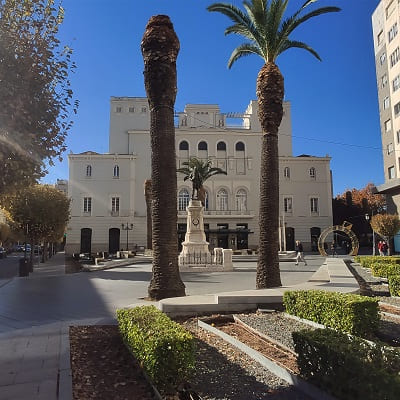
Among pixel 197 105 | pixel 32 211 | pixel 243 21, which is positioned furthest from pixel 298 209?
pixel 243 21

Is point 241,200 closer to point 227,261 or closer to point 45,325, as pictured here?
point 227,261

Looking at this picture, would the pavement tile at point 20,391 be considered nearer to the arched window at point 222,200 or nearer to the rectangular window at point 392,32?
the rectangular window at point 392,32

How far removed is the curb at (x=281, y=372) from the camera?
12.6 ft

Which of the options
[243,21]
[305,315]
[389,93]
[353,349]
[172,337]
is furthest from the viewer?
[389,93]

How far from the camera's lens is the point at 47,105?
271 inches

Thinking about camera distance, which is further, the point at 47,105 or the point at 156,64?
the point at 156,64

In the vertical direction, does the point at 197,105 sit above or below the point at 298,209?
above

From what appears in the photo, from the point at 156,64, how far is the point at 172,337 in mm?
7648

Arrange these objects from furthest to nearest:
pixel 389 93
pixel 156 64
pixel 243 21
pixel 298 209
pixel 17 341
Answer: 1. pixel 298 209
2. pixel 389 93
3. pixel 243 21
4. pixel 156 64
5. pixel 17 341

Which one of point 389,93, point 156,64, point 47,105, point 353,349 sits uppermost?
point 389,93

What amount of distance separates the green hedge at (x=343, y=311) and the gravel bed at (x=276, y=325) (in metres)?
0.30

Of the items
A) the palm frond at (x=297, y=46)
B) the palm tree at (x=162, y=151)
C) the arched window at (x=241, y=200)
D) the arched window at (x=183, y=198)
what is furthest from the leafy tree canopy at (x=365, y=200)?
the palm tree at (x=162, y=151)

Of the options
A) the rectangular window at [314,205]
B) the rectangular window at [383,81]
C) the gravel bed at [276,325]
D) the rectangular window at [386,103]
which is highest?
the rectangular window at [383,81]

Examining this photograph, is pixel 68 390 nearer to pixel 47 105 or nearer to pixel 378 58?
pixel 47 105
